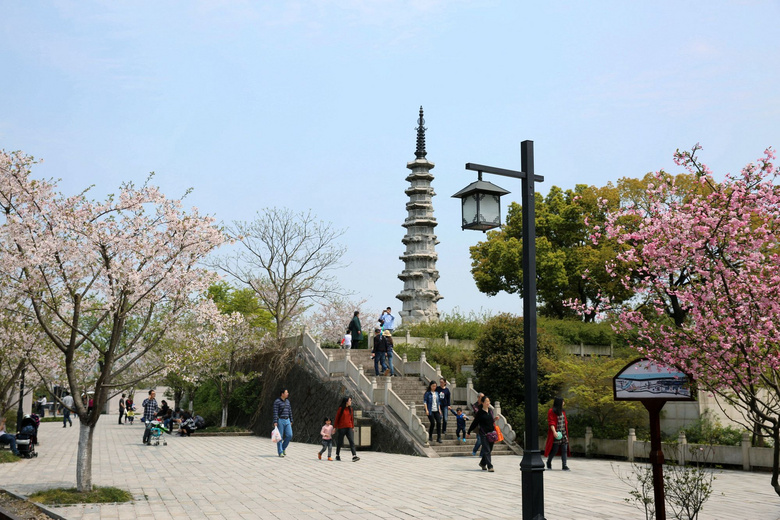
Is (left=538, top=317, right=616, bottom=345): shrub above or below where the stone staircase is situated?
above

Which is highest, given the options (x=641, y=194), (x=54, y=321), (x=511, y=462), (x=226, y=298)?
(x=641, y=194)

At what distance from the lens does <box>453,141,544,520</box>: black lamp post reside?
27.3 ft

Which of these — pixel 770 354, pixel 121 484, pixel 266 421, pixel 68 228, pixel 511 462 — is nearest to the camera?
pixel 770 354

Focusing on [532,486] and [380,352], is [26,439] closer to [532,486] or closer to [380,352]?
[380,352]

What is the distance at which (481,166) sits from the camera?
9.18 metres

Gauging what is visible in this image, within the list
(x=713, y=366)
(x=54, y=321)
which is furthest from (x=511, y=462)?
(x=54, y=321)

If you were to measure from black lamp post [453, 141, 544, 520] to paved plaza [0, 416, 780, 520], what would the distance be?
267cm

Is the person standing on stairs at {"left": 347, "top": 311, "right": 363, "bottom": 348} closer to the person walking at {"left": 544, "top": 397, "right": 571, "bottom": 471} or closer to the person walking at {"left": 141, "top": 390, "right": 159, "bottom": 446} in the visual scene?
the person walking at {"left": 141, "top": 390, "right": 159, "bottom": 446}

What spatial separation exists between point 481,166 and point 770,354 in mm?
4143

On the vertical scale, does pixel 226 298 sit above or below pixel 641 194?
below

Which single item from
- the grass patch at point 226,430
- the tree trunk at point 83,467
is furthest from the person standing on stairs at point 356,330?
the tree trunk at point 83,467

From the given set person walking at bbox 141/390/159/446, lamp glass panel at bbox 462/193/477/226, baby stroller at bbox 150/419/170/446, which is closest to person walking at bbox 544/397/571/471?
lamp glass panel at bbox 462/193/477/226

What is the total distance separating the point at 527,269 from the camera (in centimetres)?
874

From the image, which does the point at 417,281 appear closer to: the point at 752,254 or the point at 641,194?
the point at 641,194
